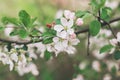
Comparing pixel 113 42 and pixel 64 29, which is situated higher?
pixel 113 42

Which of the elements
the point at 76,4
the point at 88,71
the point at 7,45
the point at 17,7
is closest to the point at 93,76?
the point at 88,71

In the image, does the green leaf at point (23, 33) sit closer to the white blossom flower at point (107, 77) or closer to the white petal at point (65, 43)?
the white petal at point (65, 43)

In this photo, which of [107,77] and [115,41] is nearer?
[115,41]

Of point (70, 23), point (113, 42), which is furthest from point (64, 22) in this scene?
point (113, 42)

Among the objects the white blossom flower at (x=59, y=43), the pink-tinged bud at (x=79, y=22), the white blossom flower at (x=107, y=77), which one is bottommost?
the white blossom flower at (x=59, y=43)

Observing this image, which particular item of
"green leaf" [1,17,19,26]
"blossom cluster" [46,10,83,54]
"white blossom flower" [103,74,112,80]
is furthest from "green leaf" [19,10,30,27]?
"white blossom flower" [103,74,112,80]

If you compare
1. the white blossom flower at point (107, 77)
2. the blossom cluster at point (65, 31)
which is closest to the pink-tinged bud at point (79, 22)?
the blossom cluster at point (65, 31)

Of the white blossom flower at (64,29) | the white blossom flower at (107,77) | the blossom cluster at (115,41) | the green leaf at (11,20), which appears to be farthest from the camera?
the white blossom flower at (107,77)

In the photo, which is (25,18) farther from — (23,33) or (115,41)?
(115,41)

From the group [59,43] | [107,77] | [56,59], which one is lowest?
[59,43]

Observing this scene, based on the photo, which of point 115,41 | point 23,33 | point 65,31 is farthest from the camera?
point 115,41

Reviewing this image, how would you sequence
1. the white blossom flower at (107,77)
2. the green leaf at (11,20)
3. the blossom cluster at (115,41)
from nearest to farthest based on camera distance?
the green leaf at (11,20) → the blossom cluster at (115,41) → the white blossom flower at (107,77)
